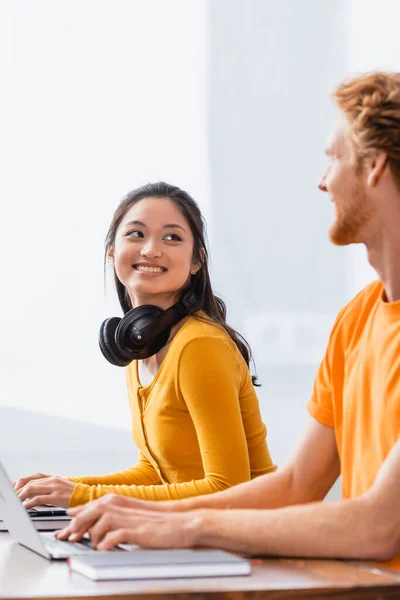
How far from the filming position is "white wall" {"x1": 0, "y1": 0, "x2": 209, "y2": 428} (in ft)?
14.5

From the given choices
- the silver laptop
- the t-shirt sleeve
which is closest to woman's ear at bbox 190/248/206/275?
the t-shirt sleeve

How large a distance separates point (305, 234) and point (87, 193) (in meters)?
1.22

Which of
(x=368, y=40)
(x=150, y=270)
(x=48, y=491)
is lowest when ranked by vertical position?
(x=48, y=491)

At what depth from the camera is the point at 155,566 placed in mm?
930

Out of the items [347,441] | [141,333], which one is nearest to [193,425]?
[141,333]

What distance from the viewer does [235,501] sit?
4.47 ft

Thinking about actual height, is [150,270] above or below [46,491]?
above

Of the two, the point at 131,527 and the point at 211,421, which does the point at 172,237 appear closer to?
the point at 211,421

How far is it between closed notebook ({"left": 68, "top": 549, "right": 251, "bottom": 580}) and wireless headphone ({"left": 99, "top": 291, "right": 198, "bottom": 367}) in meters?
1.01

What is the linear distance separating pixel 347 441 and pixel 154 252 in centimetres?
86

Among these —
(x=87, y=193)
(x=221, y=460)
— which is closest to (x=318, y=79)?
(x=87, y=193)

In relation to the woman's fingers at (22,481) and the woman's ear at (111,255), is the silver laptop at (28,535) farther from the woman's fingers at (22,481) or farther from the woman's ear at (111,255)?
the woman's ear at (111,255)

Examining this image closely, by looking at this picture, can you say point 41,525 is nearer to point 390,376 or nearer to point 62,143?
point 390,376

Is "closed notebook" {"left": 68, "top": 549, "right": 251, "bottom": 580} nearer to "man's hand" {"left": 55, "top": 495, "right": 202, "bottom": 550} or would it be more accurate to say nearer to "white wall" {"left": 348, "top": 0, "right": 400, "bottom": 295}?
"man's hand" {"left": 55, "top": 495, "right": 202, "bottom": 550}
